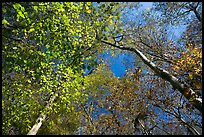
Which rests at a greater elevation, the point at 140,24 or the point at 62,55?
the point at 140,24

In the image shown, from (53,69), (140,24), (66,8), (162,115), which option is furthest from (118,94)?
(66,8)

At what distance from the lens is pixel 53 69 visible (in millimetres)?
6617

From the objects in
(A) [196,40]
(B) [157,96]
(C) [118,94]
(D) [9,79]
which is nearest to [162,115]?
(B) [157,96]

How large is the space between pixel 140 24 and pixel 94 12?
23.0ft

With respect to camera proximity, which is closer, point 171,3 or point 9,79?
point 9,79

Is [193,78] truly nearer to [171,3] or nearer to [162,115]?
[162,115]

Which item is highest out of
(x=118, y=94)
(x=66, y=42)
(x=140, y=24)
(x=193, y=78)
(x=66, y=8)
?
(x=140, y=24)

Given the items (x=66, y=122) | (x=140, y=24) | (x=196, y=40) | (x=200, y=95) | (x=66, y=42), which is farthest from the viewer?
(x=66, y=122)

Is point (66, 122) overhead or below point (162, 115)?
below

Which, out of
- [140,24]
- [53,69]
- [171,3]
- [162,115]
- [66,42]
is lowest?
[162,115]

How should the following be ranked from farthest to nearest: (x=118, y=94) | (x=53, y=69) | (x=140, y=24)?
(x=140, y=24)
(x=118, y=94)
(x=53, y=69)

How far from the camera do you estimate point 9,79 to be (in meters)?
6.87

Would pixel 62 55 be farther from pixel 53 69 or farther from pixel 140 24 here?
pixel 140 24

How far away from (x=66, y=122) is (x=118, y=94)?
6659 millimetres
